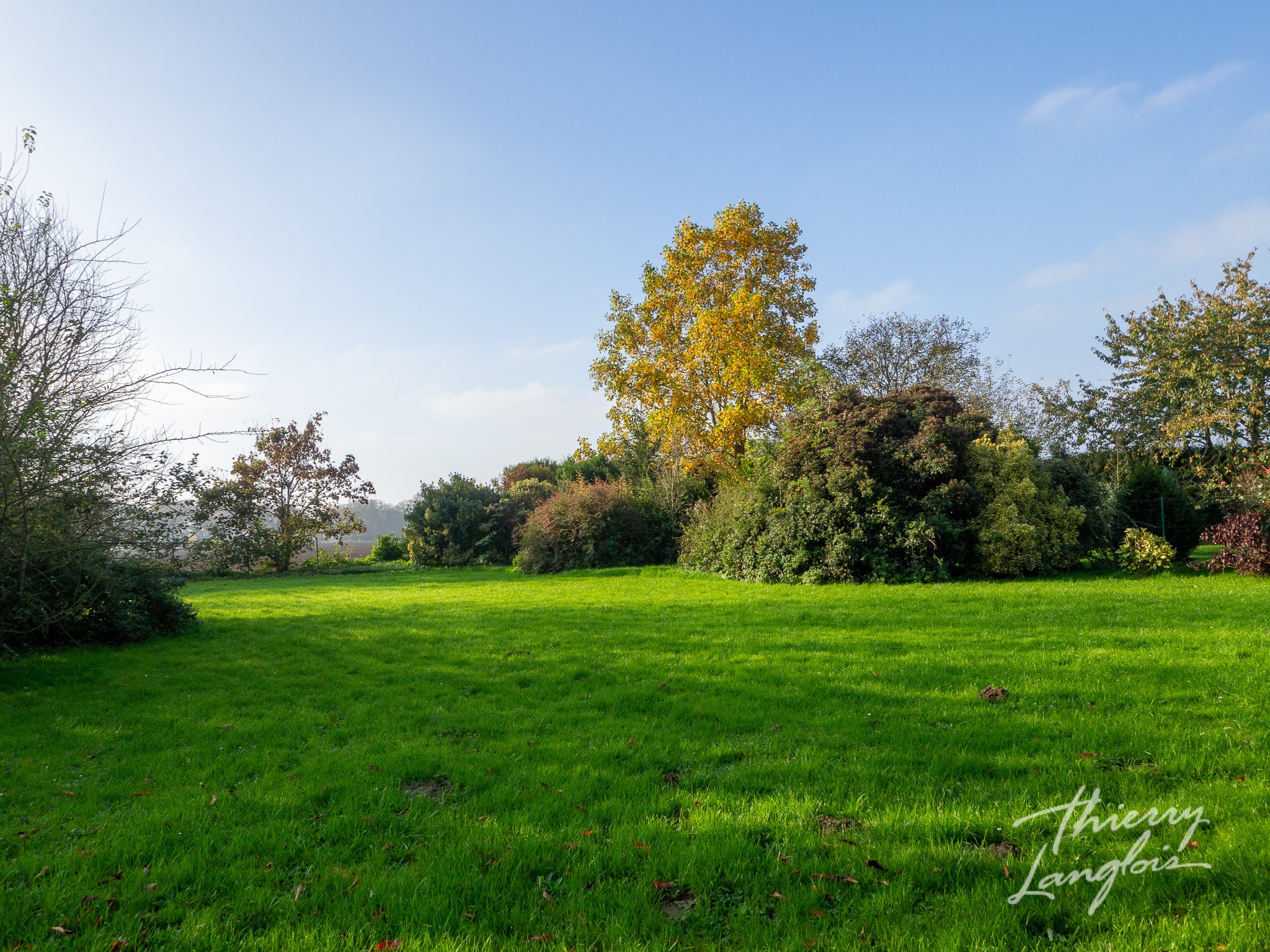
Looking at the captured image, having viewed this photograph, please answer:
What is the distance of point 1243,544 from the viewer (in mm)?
13656

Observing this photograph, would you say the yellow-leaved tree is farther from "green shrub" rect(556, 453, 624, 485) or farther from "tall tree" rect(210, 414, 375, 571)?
"tall tree" rect(210, 414, 375, 571)

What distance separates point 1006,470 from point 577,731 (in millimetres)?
13664

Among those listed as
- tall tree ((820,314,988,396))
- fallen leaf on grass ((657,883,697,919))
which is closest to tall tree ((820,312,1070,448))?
tall tree ((820,314,988,396))

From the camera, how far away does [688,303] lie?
73.2 ft

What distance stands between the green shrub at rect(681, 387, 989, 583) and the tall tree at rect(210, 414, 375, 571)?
21818 mm

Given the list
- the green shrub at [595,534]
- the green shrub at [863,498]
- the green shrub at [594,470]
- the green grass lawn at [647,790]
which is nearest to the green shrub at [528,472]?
the green shrub at [594,470]

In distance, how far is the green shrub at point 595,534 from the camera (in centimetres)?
2211

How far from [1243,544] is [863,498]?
785cm

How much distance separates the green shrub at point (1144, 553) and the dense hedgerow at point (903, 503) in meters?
0.96

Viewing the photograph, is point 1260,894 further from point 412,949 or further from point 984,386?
point 984,386

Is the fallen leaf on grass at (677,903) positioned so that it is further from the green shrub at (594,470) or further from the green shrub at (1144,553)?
the green shrub at (594,470)

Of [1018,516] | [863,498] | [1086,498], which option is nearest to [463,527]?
[863,498]

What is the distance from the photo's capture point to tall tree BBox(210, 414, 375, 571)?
1121 inches

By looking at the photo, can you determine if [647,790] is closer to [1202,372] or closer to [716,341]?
[716,341]
